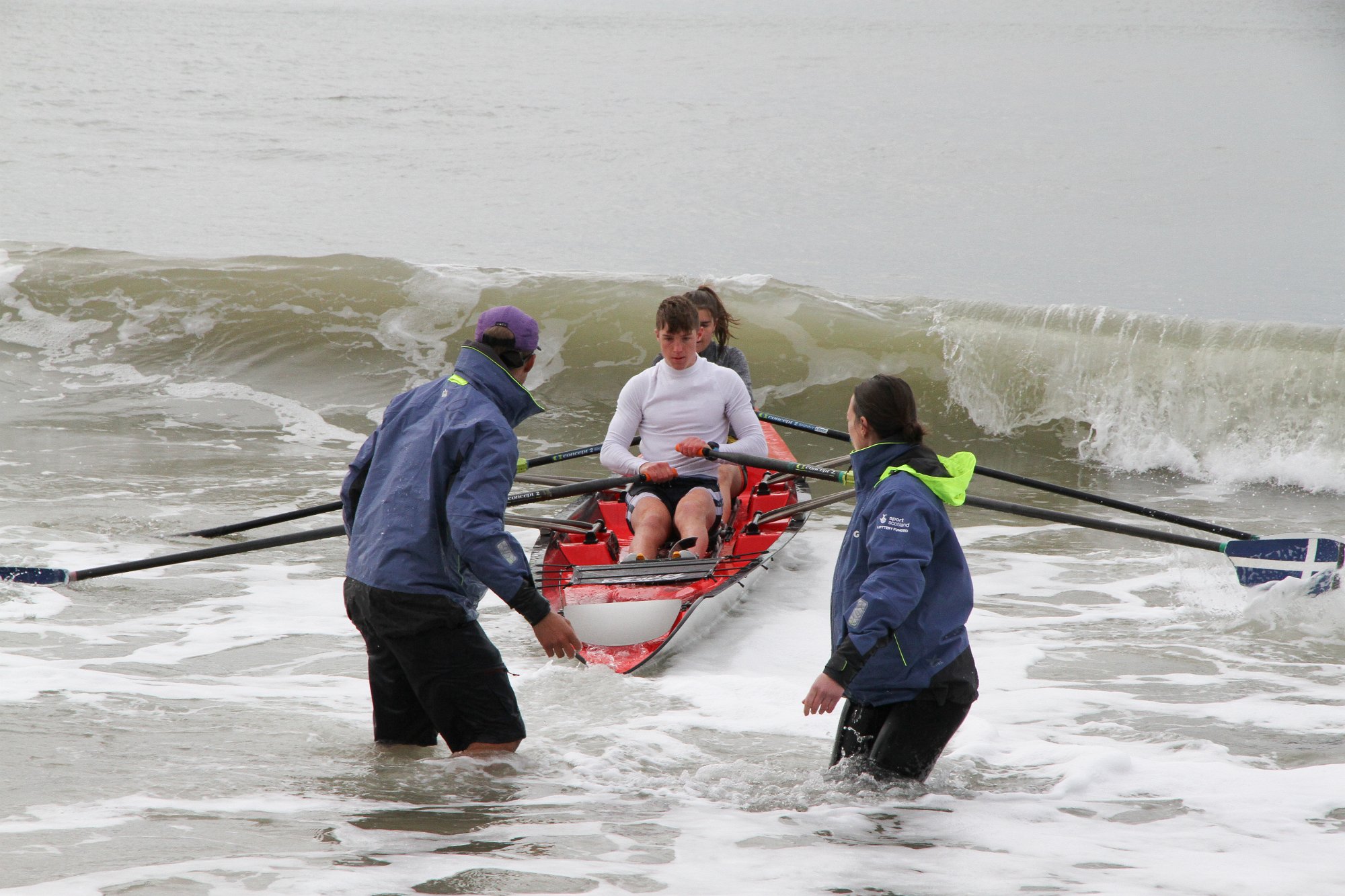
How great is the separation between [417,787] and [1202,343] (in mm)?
11213

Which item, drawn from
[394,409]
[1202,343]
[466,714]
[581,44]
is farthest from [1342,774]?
[581,44]

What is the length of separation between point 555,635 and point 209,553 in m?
3.21

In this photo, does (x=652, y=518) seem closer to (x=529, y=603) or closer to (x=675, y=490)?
(x=675, y=490)

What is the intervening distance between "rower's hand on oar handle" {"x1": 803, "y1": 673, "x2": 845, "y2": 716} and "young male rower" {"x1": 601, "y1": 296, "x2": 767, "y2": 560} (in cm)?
310

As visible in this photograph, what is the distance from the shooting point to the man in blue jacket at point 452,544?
3389 millimetres

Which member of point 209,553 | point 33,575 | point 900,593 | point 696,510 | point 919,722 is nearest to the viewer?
point 900,593

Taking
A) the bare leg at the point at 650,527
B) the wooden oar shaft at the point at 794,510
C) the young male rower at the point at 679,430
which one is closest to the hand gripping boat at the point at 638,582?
the wooden oar shaft at the point at 794,510

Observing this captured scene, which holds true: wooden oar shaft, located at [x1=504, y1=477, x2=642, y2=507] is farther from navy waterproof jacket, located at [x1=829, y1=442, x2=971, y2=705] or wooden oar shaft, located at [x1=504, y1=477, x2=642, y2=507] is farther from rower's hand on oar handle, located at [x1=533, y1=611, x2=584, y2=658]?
navy waterproof jacket, located at [x1=829, y1=442, x2=971, y2=705]

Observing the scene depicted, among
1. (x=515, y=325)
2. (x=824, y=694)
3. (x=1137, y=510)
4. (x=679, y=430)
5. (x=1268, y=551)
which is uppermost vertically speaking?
(x=515, y=325)

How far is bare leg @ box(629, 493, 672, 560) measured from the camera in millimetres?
6180

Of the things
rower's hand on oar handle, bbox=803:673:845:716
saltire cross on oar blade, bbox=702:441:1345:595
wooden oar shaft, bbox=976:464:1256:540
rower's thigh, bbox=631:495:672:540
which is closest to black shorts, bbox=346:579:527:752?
rower's hand on oar handle, bbox=803:673:845:716

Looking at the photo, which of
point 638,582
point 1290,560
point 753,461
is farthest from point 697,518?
point 1290,560

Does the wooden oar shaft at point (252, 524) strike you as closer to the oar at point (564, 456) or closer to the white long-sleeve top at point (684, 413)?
the oar at point (564, 456)

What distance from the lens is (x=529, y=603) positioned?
11.3ft
